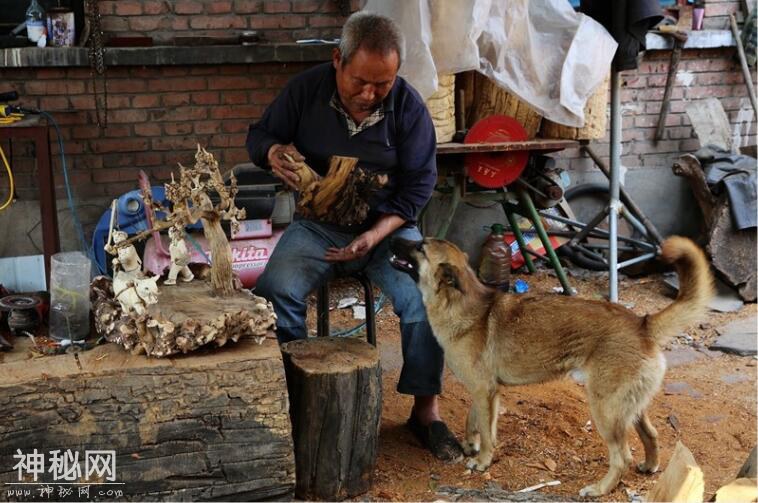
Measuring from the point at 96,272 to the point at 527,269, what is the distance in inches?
130

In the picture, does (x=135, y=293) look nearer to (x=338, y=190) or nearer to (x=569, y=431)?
(x=338, y=190)

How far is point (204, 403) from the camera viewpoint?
3.06 m

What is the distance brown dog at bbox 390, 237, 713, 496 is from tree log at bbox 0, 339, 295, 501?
0.92 m

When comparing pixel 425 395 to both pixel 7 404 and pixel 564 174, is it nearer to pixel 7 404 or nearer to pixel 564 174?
pixel 7 404

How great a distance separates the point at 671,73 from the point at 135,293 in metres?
5.31

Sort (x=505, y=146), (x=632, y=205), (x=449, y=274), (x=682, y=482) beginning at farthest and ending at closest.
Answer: (x=632, y=205) < (x=505, y=146) < (x=449, y=274) < (x=682, y=482)

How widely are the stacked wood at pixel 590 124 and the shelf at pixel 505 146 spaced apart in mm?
78

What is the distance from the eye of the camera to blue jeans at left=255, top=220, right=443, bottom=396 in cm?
380

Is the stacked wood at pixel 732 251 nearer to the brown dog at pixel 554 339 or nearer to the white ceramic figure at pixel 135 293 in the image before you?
the brown dog at pixel 554 339

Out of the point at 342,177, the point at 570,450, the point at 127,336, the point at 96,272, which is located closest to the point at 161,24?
the point at 96,272

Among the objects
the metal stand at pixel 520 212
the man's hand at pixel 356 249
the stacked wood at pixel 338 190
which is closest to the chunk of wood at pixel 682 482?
the man's hand at pixel 356 249

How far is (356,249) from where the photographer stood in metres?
3.81

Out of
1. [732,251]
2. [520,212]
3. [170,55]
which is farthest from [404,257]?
[732,251]

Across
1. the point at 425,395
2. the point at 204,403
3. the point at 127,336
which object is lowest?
the point at 425,395
